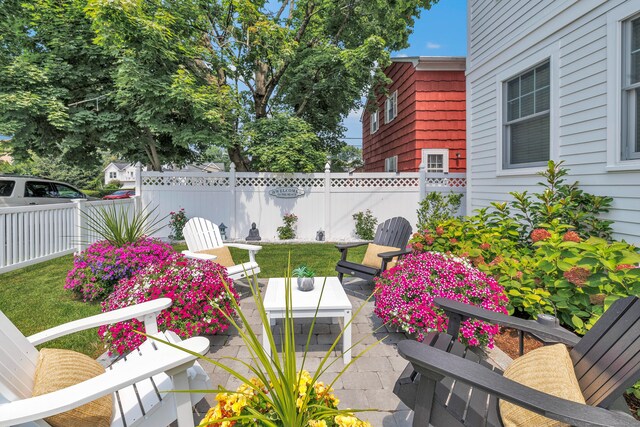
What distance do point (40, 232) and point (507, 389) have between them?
6.69 meters

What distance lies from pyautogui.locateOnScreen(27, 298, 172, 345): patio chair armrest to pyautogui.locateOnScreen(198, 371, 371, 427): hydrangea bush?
876mm

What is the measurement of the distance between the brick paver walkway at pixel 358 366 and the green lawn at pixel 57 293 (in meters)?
0.81

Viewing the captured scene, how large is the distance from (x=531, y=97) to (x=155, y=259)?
17.2 feet

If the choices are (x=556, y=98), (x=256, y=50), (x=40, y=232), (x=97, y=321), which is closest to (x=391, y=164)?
(x=256, y=50)

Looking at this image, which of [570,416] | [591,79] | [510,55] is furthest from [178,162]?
[570,416]

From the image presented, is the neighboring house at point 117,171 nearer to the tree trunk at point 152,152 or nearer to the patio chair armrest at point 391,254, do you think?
the tree trunk at point 152,152

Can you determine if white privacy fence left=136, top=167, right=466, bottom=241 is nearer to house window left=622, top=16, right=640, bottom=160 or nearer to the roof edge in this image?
the roof edge

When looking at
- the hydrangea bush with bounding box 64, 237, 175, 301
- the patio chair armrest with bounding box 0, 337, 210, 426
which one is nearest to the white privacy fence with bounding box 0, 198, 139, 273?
the hydrangea bush with bounding box 64, 237, 175, 301

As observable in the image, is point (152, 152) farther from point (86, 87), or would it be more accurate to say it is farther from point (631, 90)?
point (631, 90)

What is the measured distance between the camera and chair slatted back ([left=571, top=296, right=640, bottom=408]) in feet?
3.91

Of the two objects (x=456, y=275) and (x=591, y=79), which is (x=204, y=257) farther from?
(x=591, y=79)

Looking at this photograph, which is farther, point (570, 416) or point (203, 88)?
point (203, 88)

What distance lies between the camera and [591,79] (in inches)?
133

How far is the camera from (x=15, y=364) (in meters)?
1.23
